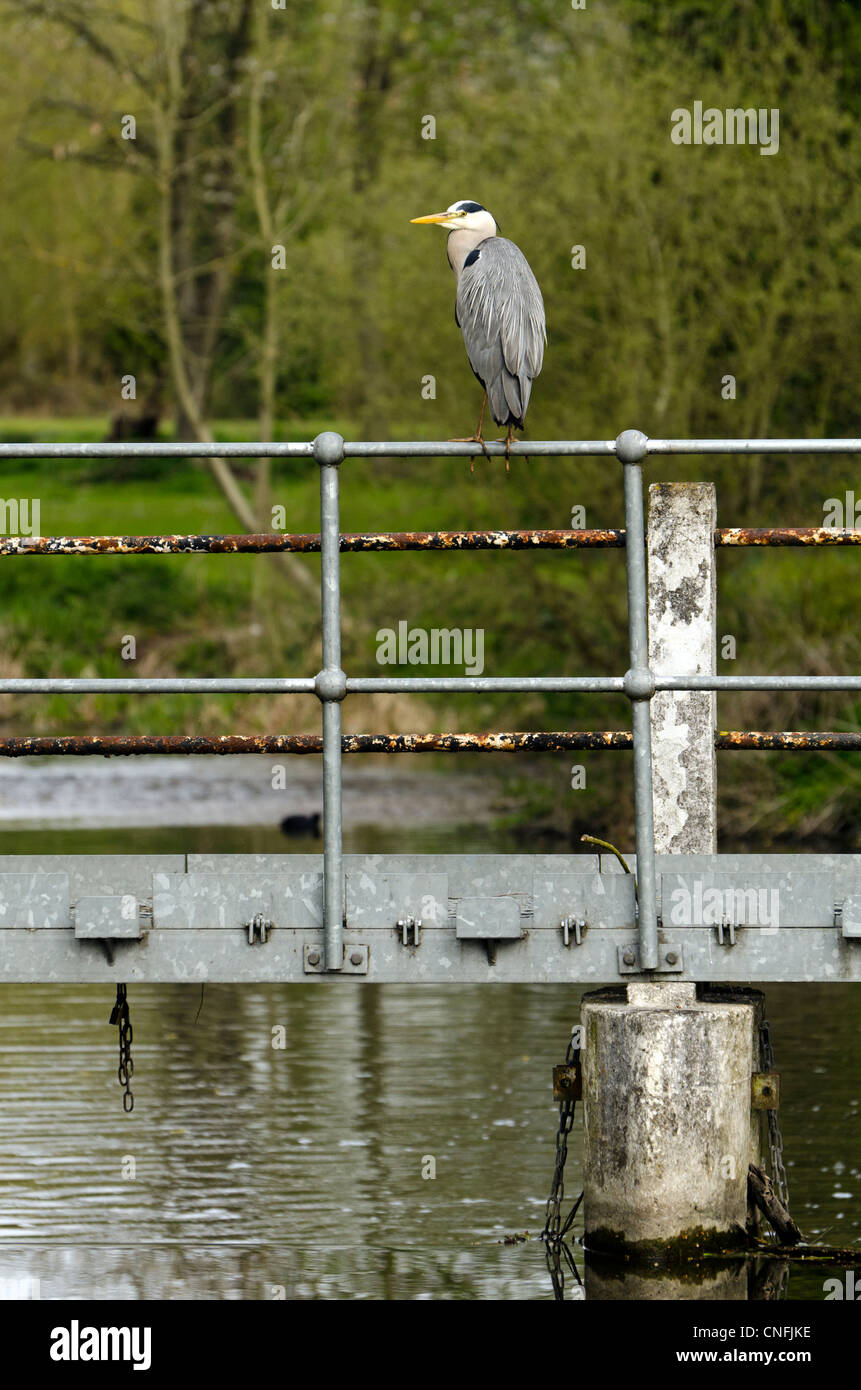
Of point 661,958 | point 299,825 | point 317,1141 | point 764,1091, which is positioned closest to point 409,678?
point 661,958

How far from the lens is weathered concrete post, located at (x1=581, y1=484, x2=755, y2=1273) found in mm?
6789

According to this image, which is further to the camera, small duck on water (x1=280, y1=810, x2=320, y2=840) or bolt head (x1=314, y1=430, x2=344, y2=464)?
small duck on water (x1=280, y1=810, x2=320, y2=840)

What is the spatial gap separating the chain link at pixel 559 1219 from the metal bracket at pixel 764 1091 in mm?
540

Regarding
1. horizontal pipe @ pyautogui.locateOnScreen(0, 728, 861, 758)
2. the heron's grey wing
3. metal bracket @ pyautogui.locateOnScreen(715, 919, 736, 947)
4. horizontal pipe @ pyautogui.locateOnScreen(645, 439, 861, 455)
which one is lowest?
metal bracket @ pyautogui.locateOnScreen(715, 919, 736, 947)

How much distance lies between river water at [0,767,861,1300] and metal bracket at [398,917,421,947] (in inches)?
43.0

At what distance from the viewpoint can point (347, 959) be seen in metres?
6.28

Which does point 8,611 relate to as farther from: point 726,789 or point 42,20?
point 726,789

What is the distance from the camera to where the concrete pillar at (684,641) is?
6840 mm

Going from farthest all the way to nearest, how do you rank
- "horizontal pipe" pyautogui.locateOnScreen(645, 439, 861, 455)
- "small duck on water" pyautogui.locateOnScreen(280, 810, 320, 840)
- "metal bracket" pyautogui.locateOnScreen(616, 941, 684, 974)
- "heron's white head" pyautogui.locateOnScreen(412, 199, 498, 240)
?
"small duck on water" pyautogui.locateOnScreen(280, 810, 320, 840)
"heron's white head" pyautogui.locateOnScreen(412, 199, 498, 240)
"metal bracket" pyautogui.locateOnScreen(616, 941, 684, 974)
"horizontal pipe" pyautogui.locateOnScreen(645, 439, 861, 455)

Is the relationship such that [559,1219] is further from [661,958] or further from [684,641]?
[684,641]

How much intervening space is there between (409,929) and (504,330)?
211cm

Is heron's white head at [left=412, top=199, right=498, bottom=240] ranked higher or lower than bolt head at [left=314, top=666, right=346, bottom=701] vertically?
higher

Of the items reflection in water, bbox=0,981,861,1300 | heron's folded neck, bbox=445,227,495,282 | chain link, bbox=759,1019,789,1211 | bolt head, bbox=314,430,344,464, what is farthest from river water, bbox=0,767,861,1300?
heron's folded neck, bbox=445,227,495,282

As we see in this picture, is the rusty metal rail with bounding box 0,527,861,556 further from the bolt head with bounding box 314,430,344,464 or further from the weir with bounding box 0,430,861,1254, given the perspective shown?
the bolt head with bounding box 314,430,344,464
